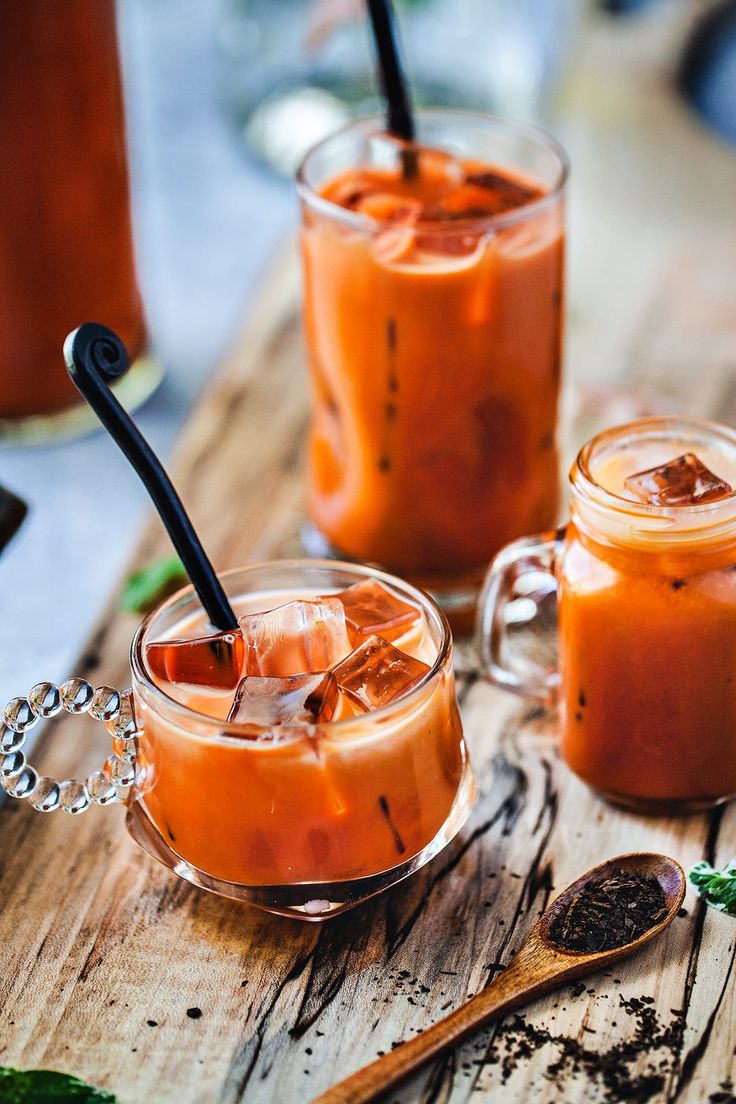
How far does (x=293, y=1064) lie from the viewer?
1.02m

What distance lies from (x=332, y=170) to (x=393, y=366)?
0.25m

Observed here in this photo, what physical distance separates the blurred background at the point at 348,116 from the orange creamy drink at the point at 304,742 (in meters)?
0.68

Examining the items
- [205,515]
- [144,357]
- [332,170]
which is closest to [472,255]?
[332,170]

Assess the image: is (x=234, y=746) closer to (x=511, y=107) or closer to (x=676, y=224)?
(x=676, y=224)

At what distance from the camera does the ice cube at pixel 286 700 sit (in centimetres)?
104

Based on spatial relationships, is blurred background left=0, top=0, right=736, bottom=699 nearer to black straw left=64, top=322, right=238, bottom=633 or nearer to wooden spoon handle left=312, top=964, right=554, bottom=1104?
black straw left=64, top=322, right=238, bottom=633

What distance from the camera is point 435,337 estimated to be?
136 centimetres

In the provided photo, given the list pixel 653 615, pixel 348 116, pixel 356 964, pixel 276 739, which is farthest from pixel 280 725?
pixel 348 116

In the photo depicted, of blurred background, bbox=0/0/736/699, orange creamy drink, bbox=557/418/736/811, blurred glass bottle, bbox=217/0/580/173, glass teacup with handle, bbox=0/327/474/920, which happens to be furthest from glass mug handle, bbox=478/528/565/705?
blurred glass bottle, bbox=217/0/580/173

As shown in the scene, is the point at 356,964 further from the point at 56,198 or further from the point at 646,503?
the point at 56,198

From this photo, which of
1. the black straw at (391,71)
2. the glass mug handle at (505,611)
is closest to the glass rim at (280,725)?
the glass mug handle at (505,611)

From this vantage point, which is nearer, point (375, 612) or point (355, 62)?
point (375, 612)

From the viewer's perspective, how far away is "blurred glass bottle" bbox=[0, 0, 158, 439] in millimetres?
1502

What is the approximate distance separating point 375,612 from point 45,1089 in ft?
1.45
